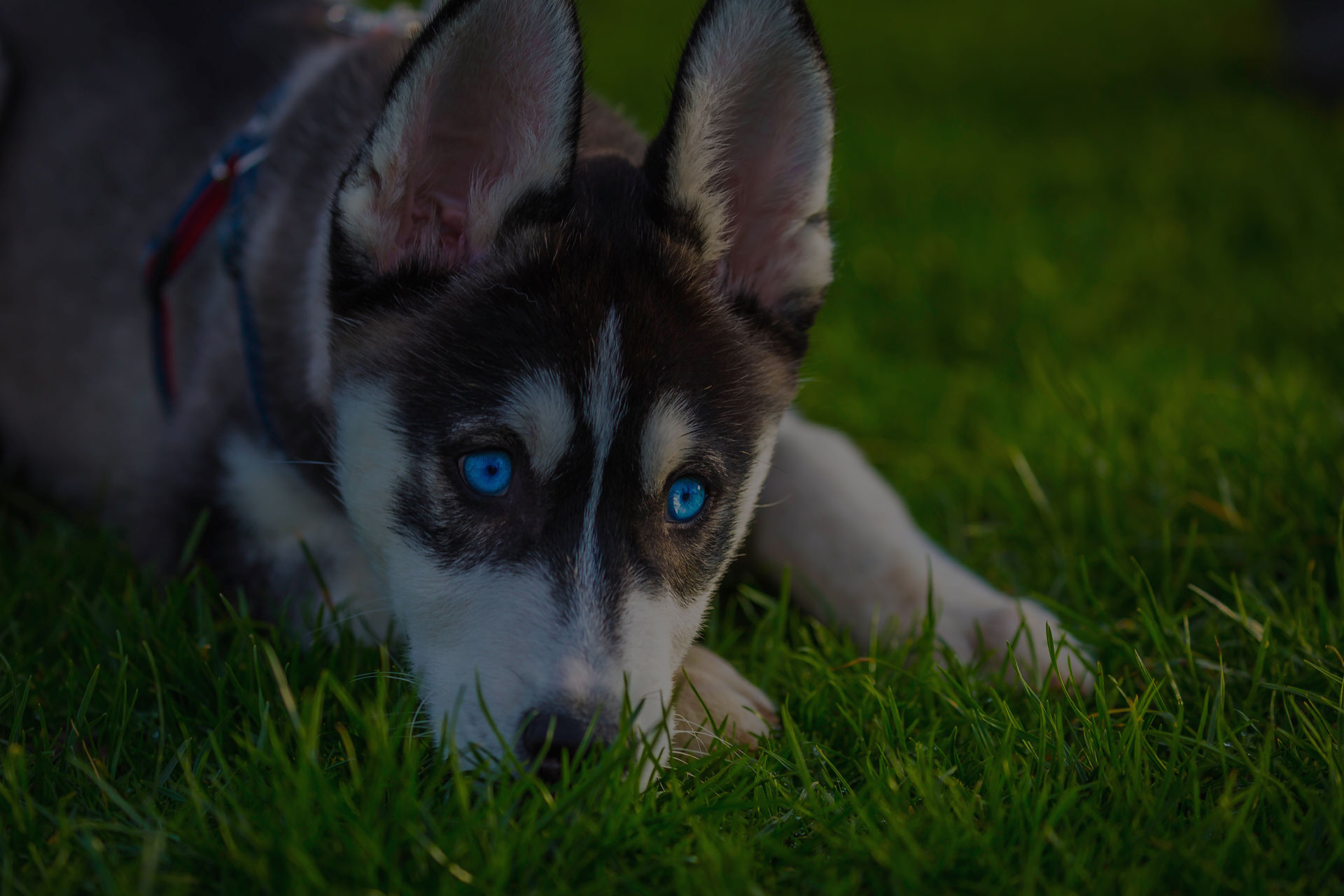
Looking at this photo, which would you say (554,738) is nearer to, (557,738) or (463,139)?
(557,738)

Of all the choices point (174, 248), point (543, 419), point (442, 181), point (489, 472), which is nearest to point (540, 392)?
point (543, 419)

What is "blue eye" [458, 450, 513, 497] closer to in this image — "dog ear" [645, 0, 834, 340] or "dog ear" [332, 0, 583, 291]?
"dog ear" [332, 0, 583, 291]

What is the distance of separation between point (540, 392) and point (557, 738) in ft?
1.90

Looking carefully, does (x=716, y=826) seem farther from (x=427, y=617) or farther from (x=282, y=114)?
(x=282, y=114)

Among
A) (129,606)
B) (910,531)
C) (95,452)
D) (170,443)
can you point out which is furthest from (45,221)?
(910,531)

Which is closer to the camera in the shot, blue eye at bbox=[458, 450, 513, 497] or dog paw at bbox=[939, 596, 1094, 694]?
blue eye at bbox=[458, 450, 513, 497]

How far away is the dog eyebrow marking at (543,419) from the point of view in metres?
1.92

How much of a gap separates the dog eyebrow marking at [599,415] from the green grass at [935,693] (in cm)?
38

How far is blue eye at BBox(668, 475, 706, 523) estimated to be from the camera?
204 cm

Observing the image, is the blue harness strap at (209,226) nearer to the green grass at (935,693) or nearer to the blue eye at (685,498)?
the green grass at (935,693)

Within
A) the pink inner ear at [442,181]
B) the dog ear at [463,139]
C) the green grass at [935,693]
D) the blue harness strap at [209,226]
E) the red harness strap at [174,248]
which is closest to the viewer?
the green grass at [935,693]

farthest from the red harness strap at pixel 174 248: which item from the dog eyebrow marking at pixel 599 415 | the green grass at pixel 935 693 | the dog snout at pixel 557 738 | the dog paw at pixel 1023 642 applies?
the dog paw at pixel 1023 642

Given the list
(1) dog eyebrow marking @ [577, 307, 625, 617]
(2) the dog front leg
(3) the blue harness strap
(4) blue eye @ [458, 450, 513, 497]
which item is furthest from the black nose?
(3) the blue harness strap

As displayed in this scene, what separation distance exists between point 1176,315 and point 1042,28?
782cm
